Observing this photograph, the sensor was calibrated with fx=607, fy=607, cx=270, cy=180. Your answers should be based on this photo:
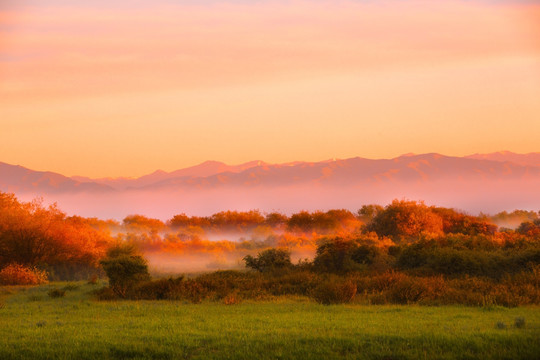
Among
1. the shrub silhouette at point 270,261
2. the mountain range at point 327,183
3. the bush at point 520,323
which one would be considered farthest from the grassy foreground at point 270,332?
the mountain range at point 327,183

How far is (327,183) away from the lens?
138 m

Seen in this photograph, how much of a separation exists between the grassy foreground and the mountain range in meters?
98.6

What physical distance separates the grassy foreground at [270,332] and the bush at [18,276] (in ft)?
39.3

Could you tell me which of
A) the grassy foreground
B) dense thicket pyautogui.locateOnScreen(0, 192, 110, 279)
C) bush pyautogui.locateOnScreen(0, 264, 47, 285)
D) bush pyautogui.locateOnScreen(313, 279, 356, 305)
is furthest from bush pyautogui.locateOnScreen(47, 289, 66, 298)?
dense thicket pyautogui.locateOnScreen(0, 192, 110, 279)

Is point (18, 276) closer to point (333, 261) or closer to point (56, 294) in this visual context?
point (56, 294)

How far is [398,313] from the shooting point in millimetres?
17969

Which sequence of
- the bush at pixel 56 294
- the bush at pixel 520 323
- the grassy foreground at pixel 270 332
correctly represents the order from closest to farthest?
1. the grassy foreground at pixel 270 332
2. the bush at pixel 520 323
3. the bush at pixel 56 294

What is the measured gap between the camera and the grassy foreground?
12.5m

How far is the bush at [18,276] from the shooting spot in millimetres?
31156

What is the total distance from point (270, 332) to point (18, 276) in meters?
21.8

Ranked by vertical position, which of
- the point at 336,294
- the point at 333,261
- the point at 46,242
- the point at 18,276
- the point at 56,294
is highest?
the point at 46,242

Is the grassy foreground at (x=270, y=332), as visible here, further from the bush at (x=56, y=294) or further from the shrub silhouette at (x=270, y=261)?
the shrub silhouette at (x=270, y=261)

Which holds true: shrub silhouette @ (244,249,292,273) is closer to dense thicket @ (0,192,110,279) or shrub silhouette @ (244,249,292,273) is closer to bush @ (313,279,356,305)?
bush @ (313,279,356,305)

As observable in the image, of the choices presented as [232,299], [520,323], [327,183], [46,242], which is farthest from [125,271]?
[327,183]
